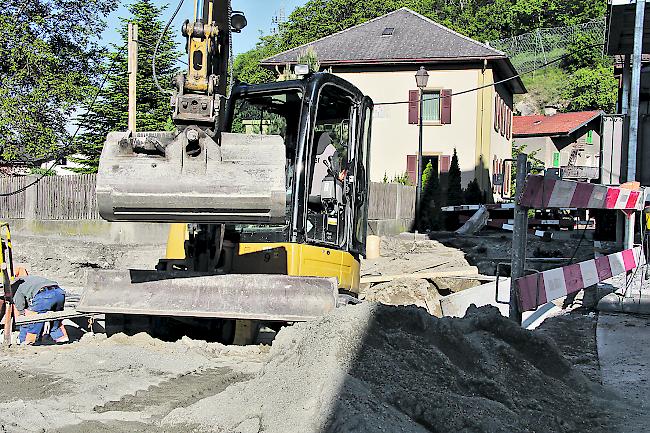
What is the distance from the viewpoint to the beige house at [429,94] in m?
34.4

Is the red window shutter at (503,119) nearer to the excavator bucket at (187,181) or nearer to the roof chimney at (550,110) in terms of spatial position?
the roof chimney at (550,110)

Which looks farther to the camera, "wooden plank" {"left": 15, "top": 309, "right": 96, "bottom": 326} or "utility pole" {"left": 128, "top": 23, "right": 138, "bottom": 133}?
"utility pole" {"left": 128, "top": 23, "right": 138, "bottom": 133}

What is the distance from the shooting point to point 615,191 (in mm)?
8203

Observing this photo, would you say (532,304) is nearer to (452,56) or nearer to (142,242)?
(142,242)

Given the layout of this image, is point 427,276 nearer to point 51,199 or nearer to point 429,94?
point 51,199

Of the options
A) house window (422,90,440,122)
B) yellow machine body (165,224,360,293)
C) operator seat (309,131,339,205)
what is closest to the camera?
yellow machine body (165,224,360,293)

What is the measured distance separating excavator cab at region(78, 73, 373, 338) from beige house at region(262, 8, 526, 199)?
2594 centimetres

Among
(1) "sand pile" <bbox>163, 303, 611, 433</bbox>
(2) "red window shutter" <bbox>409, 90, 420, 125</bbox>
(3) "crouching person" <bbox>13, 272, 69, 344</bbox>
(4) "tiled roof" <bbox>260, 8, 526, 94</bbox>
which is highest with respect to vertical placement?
(4) "tiled roof" <bbox>260, 8, 526, 94</bbox>

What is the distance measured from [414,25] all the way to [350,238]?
31505 millimetres

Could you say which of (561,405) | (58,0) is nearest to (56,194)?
(58,0)

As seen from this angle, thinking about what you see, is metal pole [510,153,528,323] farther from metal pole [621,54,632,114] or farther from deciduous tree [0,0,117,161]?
deciduous tree [0,0,117,161]

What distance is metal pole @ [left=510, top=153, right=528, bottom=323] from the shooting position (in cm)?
623

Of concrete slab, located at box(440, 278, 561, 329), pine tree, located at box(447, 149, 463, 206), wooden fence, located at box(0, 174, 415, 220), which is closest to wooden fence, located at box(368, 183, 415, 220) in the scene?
pine tree, located at box(447, 149, 463, 206)

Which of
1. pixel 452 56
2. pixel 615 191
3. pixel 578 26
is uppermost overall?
Answer: pixel 578 26
